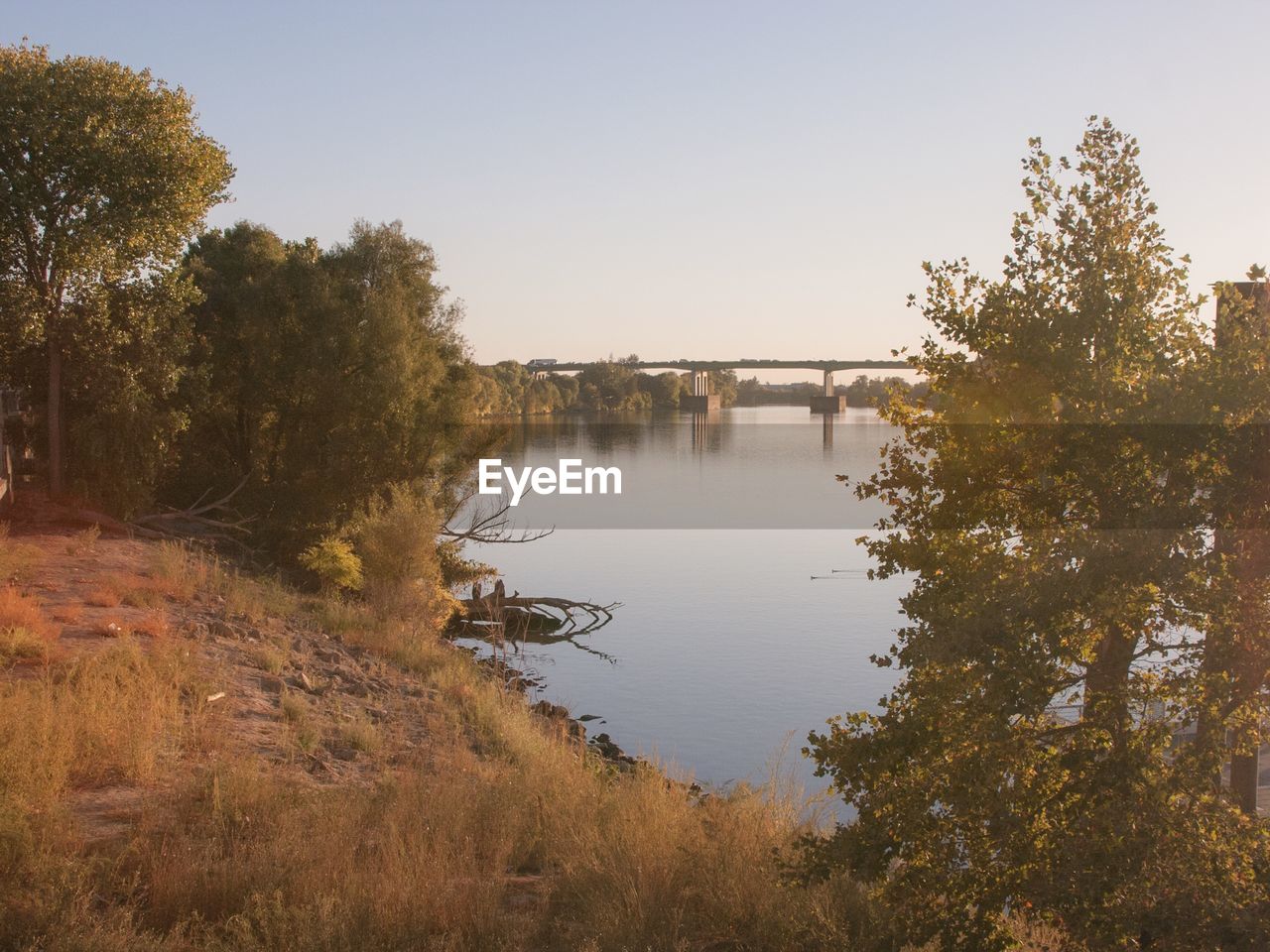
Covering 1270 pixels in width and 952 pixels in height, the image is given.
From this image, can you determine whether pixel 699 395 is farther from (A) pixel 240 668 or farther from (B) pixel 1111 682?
(B) pixel 1111 682

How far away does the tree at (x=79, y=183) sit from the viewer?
69.3ft

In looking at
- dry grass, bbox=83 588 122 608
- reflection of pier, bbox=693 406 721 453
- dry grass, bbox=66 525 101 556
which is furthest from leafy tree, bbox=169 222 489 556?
reflection of pier, bbox=693 406 721 453

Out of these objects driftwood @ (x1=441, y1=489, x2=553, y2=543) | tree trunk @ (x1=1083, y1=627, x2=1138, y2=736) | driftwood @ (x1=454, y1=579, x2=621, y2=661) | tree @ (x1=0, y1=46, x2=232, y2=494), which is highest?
tree @ (x1=0, y1=46, x2=232, y2=494)

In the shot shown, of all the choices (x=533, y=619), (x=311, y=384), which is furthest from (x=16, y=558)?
(x=533, y=619)

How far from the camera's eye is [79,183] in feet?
70.7

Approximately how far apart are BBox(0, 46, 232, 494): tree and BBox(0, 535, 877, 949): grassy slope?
1010 cm

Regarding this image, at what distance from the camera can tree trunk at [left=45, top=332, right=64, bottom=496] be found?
22625 millimetres

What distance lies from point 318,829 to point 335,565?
18.8 m

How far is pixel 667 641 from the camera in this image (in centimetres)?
2761

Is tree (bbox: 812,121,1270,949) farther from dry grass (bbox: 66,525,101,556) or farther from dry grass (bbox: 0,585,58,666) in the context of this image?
dry grass (bbox: 66,525,101,556)

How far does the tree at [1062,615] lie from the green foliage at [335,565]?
20871 millimetres

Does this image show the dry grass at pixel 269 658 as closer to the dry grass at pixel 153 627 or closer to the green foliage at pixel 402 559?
the dry grass at pixel 153 627

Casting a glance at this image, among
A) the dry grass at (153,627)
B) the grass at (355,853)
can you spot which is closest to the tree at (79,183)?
the dry grass at (153,627)

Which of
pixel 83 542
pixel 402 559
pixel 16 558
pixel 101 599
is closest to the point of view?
pixel 101 599
